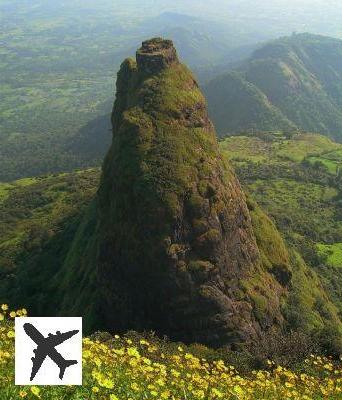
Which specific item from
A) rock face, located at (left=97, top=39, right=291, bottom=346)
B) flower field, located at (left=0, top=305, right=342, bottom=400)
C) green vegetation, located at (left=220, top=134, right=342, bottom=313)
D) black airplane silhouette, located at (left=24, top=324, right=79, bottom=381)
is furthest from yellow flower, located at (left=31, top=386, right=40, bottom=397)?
green vegetation, located at (left=220, top=134, right=342, bottom=313)

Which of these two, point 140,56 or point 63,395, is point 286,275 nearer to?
point 140,56

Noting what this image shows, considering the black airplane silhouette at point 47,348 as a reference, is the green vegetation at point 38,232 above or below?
below

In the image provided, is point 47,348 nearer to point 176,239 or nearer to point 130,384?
point 130,384

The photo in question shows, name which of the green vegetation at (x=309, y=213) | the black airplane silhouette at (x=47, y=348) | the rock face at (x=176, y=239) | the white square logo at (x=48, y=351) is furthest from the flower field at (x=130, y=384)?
the green vegetation at (x=309, y=213)

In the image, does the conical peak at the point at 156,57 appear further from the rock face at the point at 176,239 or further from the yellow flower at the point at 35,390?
the yellow flower at the point at 35,390

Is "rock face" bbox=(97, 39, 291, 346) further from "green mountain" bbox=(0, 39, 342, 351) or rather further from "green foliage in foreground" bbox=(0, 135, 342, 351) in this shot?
"green foliage in foreground" bbox=(0, 135, 342, 351)

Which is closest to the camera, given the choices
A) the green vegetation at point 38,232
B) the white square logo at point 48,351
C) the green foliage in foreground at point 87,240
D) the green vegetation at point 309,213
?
the white square logo at point 48,351

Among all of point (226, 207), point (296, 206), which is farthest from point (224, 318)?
point (296, 206)
